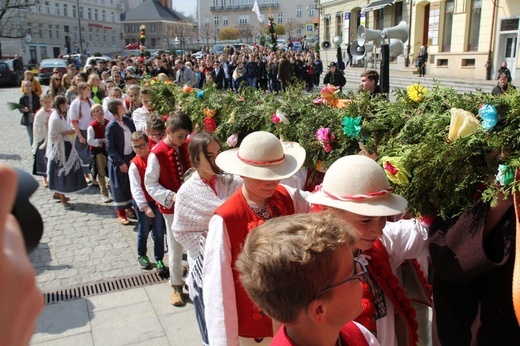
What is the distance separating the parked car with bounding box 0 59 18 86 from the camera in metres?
29.8

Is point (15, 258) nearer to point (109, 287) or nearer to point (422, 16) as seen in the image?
point (109, 287)

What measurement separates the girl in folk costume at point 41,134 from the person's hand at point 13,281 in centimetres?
814

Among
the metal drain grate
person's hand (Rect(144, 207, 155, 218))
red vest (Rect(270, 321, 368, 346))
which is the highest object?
red vest (Rect(270, 321, 368, 346))

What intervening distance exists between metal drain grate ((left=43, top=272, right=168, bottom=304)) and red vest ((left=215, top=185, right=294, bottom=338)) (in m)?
2.75

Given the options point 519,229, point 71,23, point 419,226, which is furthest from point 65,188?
point 71,23

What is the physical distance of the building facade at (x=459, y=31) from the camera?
20875mm

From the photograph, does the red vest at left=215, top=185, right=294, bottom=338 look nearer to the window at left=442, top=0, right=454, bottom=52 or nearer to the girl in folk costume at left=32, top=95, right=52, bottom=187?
the girl in folk costume at left=32, top=95, right=52, bottom=187

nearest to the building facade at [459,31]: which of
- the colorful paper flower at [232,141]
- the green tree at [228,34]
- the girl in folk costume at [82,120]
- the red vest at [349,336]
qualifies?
the girl in folk costume at [82,120]

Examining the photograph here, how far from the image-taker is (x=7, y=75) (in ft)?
98.1

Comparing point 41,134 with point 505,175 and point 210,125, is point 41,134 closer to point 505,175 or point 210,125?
point 210,125

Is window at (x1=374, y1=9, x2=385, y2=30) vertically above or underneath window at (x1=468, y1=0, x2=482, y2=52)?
above

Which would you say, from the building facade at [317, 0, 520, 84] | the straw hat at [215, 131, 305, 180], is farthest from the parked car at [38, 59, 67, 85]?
the straw hat at [215, 131, 305, 180]

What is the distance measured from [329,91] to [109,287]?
3.02 meters

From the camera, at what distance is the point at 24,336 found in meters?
0.68
